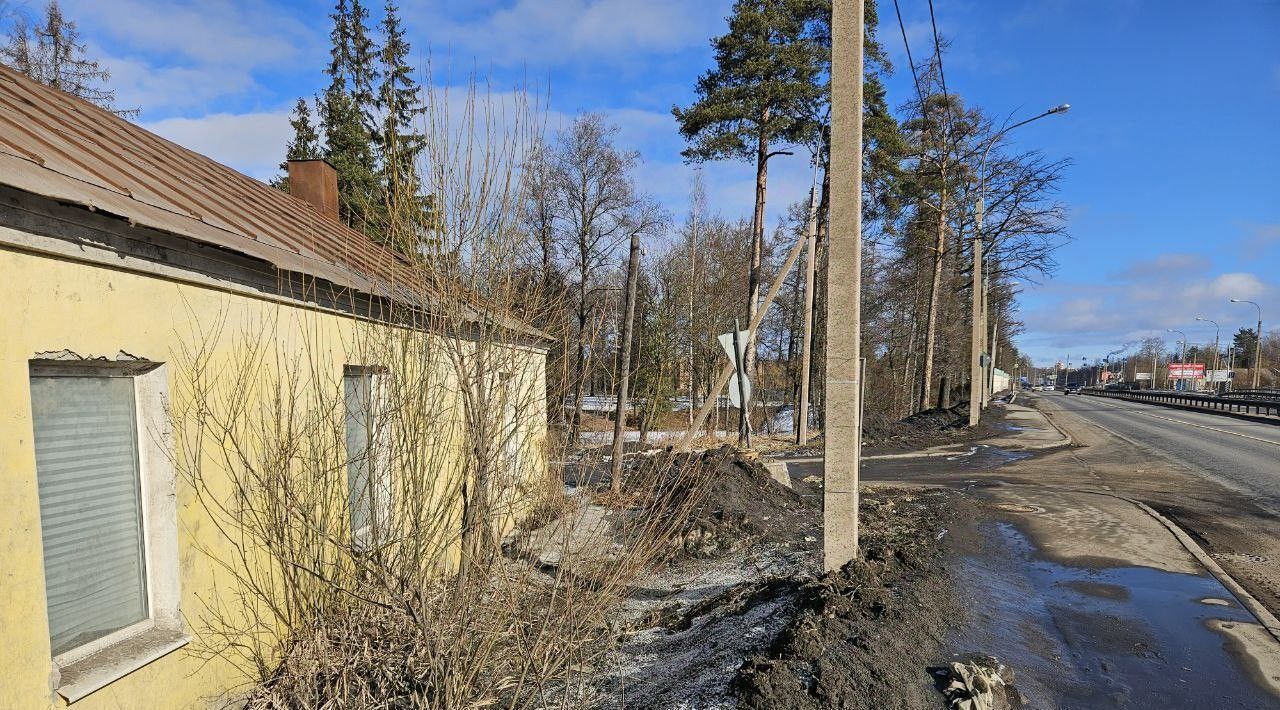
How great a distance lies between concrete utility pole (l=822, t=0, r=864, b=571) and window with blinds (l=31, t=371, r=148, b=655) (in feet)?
14.1

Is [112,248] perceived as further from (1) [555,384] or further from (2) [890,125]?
(2) [890,125]

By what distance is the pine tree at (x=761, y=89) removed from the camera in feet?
58.3

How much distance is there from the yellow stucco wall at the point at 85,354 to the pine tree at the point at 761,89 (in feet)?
49.9

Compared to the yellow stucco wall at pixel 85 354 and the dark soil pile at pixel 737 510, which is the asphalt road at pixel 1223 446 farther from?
the yellow stucco wall at pixel 85 354

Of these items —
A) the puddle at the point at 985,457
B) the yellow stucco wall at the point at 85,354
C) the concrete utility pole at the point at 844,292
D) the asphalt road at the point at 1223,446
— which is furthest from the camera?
the puddle at the point at 985,457

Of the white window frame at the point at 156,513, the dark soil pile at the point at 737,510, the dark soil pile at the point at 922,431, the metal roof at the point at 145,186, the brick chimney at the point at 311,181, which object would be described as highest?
the brick chimney at the point at 311,181

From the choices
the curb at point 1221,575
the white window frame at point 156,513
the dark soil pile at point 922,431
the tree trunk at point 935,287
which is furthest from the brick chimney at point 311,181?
the tree trunk at point 935,287

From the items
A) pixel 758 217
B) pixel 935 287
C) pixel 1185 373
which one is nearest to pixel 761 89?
pixel 758 217

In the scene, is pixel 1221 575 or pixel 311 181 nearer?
pixel 1221 575

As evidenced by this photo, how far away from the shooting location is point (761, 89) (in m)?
17.8

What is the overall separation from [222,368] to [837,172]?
14.2ft

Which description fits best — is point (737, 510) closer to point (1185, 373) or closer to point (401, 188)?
point (401, 188)

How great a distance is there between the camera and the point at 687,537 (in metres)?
7.77

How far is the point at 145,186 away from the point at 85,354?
1.27 metres
